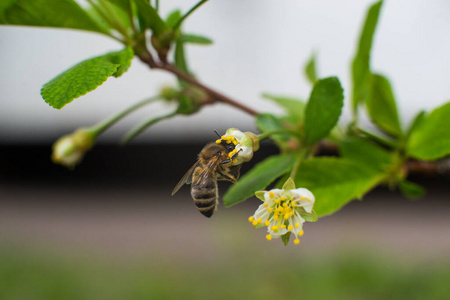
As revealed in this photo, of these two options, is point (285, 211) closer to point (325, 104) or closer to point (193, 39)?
point (325, 104)

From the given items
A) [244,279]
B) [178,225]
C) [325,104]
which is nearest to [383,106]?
[325,104]

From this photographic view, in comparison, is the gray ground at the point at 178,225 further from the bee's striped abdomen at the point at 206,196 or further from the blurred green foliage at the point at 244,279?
the bee's striped abdomen at the point at 206,196

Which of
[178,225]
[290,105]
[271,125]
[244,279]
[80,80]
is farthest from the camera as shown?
[178,225]

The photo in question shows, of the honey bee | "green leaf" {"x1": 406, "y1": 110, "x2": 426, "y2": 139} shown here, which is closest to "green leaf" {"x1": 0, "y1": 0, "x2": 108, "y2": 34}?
the honey bee

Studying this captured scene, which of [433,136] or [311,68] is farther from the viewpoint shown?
[311,68]

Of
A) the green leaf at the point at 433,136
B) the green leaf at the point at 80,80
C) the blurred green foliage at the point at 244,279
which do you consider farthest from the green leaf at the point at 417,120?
the blurred green foliage at the point at 244,279

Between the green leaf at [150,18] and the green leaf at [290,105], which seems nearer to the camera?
the green leaf at [150,18]

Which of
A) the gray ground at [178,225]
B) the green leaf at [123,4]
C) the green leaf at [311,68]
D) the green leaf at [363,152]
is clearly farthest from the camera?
the gray ground at [178,225]
